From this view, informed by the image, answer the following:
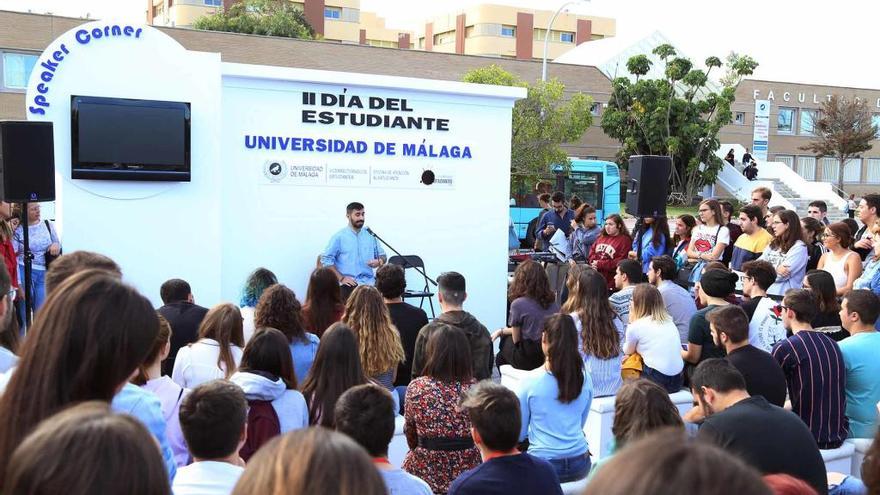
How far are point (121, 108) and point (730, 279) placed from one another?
19.2 feet

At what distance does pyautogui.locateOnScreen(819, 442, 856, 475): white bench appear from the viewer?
4.89 meters

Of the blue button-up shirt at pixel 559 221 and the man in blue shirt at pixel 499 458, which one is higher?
the blue button-up shirt at pixel 559 221

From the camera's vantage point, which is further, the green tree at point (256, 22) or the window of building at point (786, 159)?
the window of building at point (786, 159)

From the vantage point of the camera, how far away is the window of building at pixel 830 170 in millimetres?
49094

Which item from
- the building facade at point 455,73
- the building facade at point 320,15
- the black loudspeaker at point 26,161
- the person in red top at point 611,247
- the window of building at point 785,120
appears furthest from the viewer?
the building facade at point 320,15

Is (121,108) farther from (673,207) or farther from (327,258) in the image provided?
(673,207)

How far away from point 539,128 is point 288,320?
27551mm

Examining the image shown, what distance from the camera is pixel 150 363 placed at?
150 inches

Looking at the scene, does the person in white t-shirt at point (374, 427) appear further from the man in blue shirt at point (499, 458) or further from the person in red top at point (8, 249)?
the person in red top at point (8, 249)

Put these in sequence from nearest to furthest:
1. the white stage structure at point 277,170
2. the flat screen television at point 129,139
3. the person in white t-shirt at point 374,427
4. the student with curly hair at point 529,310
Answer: the person in white t-shirt at point 374,427, the student with curly hair at point 529,310, the flat screen television at point 129,139, the white stage structure at point 277,170

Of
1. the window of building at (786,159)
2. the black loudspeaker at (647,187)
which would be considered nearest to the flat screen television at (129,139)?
the black loudspeaker at (647,187)

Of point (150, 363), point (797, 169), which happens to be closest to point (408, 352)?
point (150, 363)

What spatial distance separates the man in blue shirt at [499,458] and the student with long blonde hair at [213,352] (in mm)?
1734

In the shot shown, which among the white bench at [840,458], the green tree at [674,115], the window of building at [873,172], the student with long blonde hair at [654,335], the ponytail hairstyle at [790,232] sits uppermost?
the green tree at [674,115]
